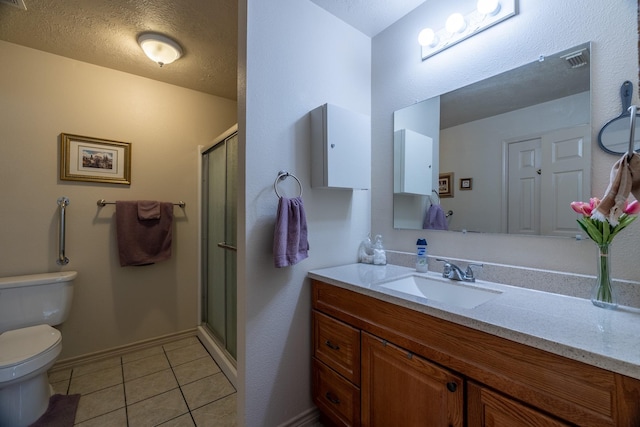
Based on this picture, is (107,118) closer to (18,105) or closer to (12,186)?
(18,105)

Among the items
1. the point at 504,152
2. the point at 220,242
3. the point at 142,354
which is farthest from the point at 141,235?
the point at 504,152

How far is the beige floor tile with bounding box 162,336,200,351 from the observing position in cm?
235

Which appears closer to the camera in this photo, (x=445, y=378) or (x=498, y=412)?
(x=498, y=412)

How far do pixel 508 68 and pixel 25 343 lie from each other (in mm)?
2893

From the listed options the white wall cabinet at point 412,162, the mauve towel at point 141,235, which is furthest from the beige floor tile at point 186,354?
the white wall cabinet at point 412,162

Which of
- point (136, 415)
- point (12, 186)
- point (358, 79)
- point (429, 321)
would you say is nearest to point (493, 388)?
point (429, 321)

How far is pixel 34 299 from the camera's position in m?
1.73

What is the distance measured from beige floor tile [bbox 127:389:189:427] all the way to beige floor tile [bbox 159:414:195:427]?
29mm

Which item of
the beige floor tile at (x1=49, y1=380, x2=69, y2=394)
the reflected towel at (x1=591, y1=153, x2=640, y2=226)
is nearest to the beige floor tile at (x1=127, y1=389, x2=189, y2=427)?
the beige floor tile at (x1=49, y1=380, x2=69, y2=394)

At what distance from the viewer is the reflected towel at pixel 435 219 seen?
1468mm

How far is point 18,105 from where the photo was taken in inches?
73.1

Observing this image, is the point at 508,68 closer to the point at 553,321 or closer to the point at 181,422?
the point at 553,321

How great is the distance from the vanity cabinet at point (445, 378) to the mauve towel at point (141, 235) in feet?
5.42

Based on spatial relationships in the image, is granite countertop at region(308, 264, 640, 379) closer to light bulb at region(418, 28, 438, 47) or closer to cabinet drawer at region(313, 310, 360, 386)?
cabinet drawer at region(313, 310, 360, 386)
